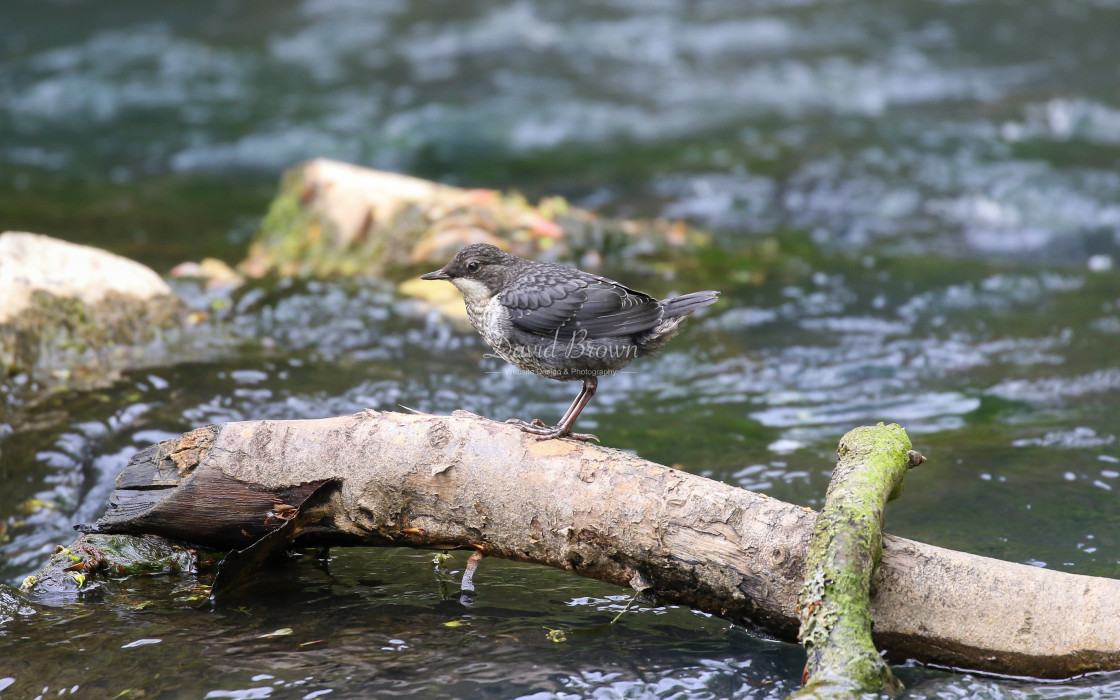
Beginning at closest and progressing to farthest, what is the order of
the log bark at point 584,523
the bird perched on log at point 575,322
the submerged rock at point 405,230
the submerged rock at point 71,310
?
the log bark at point 584,523
the bird perched on log at point 575,322
the submerged rock at point 71,310
the submerged rock at point 405,230

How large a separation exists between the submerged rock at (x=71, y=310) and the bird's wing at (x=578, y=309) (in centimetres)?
301

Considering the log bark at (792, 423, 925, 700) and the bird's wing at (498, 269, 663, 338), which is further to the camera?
the bird's wing at (498, 269, 663, 338)

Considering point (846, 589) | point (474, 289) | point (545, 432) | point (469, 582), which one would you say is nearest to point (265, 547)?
point (469, 582)

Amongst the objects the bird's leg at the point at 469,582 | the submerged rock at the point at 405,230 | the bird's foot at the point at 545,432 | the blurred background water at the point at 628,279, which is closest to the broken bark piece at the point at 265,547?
the blurred background water at the point at 628,279

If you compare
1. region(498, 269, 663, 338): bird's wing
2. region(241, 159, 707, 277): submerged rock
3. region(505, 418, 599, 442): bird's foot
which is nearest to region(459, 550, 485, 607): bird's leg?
region(505, 418, 599, 442): bird's foot

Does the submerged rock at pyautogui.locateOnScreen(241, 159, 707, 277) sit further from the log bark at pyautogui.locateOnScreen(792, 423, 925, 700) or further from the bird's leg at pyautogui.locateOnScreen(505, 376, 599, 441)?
the log bark at pyautogui.locateOnScreen(792, 423, 925, 700)

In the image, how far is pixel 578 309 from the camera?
4.10 m

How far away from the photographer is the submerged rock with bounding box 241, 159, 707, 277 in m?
7.82

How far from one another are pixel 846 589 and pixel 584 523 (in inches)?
34.2

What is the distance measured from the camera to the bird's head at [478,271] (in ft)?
14.1

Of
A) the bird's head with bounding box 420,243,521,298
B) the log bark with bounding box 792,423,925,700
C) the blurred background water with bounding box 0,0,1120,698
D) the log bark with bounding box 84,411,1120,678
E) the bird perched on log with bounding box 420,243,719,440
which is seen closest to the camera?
the log bark with bounding box 792,423,925,700

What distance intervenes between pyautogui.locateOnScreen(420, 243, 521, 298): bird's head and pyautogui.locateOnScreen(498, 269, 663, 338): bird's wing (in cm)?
17

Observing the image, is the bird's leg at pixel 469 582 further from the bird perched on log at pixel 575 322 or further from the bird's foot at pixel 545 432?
the bird perched on log at pixel 575 322

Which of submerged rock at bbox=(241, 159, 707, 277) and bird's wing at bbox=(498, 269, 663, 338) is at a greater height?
submerged rock at bbox=(241, 159, 707, 277)
